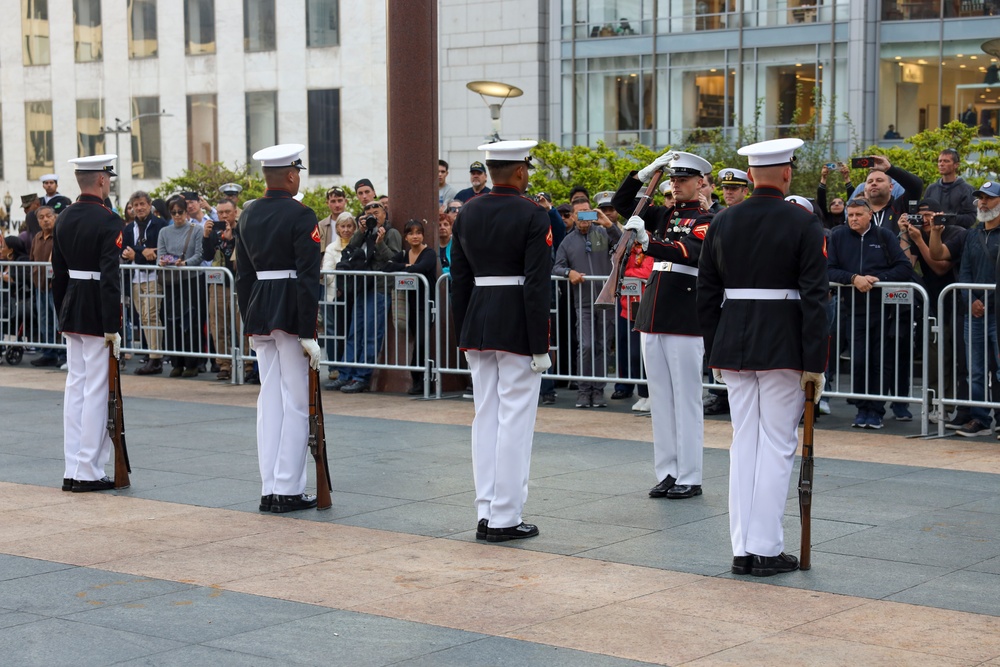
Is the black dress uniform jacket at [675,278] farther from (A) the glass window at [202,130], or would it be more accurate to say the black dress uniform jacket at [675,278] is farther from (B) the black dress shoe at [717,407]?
(A) the glass window at [202,130]

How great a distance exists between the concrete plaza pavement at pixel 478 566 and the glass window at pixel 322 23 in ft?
145

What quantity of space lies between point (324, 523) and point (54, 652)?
277cm

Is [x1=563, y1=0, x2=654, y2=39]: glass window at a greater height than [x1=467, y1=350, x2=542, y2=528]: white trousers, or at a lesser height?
greater

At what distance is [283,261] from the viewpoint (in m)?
8.72

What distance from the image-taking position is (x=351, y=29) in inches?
2105

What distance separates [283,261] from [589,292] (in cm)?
521

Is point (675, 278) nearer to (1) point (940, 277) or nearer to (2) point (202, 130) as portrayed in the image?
(1) point (940, 277)

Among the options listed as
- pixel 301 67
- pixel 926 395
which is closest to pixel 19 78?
pixel 301 67

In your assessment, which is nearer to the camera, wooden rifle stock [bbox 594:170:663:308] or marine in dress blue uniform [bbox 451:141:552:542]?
marine in dress blue uniform [bbox 451:141:552:542]

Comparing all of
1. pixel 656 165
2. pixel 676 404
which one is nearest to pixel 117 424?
pixel 676 404

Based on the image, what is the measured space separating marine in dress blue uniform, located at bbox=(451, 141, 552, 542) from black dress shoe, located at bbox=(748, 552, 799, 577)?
1423 millimetres

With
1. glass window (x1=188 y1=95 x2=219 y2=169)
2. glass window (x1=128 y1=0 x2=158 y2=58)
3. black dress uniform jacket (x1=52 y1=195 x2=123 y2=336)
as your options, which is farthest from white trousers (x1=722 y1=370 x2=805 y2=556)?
glass window (x1=128 y1=0 x2=158 y2=58)

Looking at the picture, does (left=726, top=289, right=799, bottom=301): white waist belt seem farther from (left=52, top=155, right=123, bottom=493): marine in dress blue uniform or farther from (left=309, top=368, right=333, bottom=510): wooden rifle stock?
(left=52, top=155, right=123, bottom=493): marine in dress blue uniform

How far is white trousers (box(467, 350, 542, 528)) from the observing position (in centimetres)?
787
